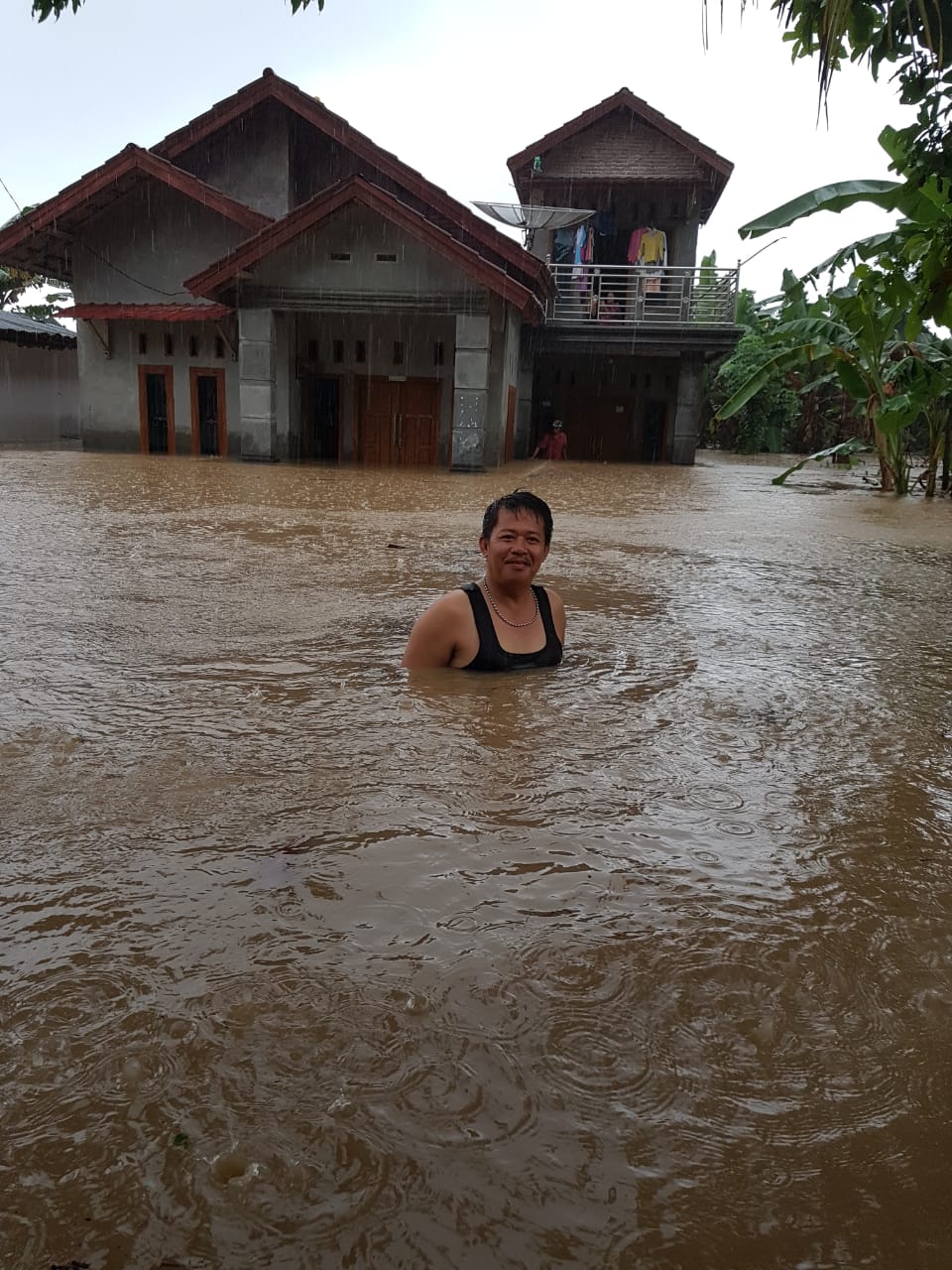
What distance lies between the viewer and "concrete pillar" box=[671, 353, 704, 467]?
2220 centimetres

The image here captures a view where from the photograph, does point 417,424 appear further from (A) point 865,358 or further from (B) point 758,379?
(B) point 758,379

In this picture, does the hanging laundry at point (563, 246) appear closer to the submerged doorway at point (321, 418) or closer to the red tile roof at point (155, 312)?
the submerged doorway at point (321, 418)

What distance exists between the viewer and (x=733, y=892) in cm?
205

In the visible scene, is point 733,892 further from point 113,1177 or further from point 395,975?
point 113,1177

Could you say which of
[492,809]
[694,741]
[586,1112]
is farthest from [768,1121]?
[694,741]

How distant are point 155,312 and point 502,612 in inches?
663

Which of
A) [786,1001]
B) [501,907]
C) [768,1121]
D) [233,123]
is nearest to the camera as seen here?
[768,1121]

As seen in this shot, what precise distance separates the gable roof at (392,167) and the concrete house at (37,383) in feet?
22.0

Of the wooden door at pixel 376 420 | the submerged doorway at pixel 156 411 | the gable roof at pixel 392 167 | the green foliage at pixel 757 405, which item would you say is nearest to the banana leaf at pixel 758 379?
the gable roof at pixel 392 167

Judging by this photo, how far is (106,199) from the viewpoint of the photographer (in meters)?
18.4

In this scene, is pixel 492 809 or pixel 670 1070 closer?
pixel 670 1070

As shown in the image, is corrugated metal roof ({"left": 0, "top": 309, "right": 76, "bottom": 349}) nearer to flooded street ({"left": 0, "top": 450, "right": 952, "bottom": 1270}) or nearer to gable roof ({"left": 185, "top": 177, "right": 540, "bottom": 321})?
gable roof ({"left": 185, "top": 177, "right": 540, "bottom": 321})

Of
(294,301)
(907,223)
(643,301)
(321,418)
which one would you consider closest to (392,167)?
(294,301)

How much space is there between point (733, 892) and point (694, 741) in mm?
1045
